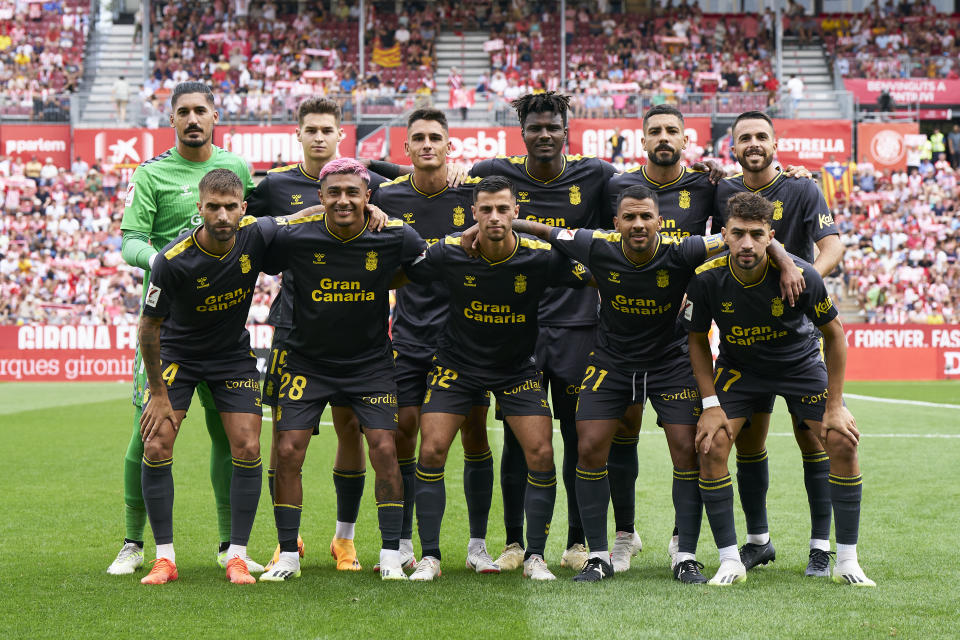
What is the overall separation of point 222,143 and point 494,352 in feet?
81.5

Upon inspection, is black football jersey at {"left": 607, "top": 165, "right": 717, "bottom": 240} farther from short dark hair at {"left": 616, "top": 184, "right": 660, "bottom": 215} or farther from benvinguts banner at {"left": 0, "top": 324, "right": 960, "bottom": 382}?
benvinguts banner at {"left": 0, "top": 324, "right": 960, "bottom": 382}

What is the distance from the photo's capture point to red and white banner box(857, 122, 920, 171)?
1200 inches

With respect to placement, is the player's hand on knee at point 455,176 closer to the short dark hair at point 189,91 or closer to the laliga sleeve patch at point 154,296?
the short dark hair at point 189,91

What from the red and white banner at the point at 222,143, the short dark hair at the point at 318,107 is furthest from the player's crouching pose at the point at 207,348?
the red and white banner at the point at 222,143

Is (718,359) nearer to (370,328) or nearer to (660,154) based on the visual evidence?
(660,154)

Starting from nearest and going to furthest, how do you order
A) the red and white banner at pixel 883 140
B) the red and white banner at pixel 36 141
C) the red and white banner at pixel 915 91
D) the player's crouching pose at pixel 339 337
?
the player's crouching pose at pixel 339 337, the red and white banner at pixel 883 140, the red and white banner at pixel 36 141, the red and white banner at pixel 915 91

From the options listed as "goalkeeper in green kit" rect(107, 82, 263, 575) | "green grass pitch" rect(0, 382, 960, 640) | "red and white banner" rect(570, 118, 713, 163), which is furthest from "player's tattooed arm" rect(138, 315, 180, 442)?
"red and white banner" rect(570, 118, 713, 163)

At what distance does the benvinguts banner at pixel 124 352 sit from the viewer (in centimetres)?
2383

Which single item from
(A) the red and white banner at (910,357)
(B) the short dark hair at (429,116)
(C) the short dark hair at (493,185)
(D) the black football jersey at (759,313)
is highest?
(B) the short dark hair at (429,116)

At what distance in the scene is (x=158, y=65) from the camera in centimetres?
3616

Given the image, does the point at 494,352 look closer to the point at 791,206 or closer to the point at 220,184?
the point at 220,184

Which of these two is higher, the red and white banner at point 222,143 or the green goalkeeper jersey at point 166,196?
the red and white banner at point 222,143

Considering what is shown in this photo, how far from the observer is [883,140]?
30.5 m

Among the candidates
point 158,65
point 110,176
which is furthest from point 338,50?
point 110,176
